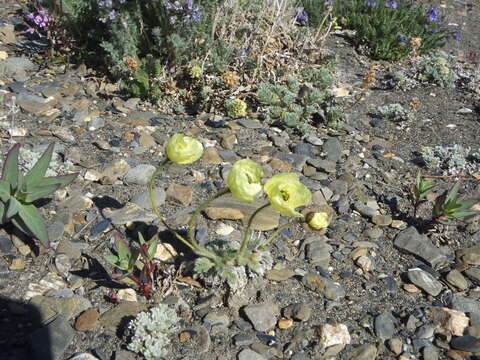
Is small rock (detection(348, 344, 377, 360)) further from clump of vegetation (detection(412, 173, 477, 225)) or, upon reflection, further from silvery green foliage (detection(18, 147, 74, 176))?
silvery green foliage (detection(18, 147, 74, 176))

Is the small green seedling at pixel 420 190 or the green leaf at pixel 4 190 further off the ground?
the green leaf at pixel 4 190

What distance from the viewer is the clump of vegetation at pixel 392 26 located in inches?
218

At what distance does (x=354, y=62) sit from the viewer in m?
5.53

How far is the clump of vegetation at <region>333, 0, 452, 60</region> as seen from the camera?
18.2 feet

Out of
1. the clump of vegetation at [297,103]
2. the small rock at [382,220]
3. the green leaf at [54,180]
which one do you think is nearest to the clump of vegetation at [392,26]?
the clump of vegetation at [297,103]

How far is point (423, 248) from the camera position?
299 cm

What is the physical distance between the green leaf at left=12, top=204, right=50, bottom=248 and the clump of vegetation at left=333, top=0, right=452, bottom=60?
4.30m

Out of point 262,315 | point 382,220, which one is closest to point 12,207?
point 262,315

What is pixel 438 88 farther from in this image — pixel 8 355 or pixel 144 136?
pixel 8 355

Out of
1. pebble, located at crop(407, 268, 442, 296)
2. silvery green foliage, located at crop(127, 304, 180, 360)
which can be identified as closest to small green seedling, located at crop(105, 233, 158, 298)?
silvery green foliage, located at crop(127, 304, 180, 360)

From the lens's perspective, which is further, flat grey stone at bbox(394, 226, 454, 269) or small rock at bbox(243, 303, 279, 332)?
flat grey stone at bbox(394, 226, 454, 269)

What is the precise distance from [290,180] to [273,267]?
88 centimetres

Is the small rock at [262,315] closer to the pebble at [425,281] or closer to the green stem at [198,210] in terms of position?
the green stem at [198,210]

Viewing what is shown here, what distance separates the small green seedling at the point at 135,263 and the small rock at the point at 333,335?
34.2 inches
